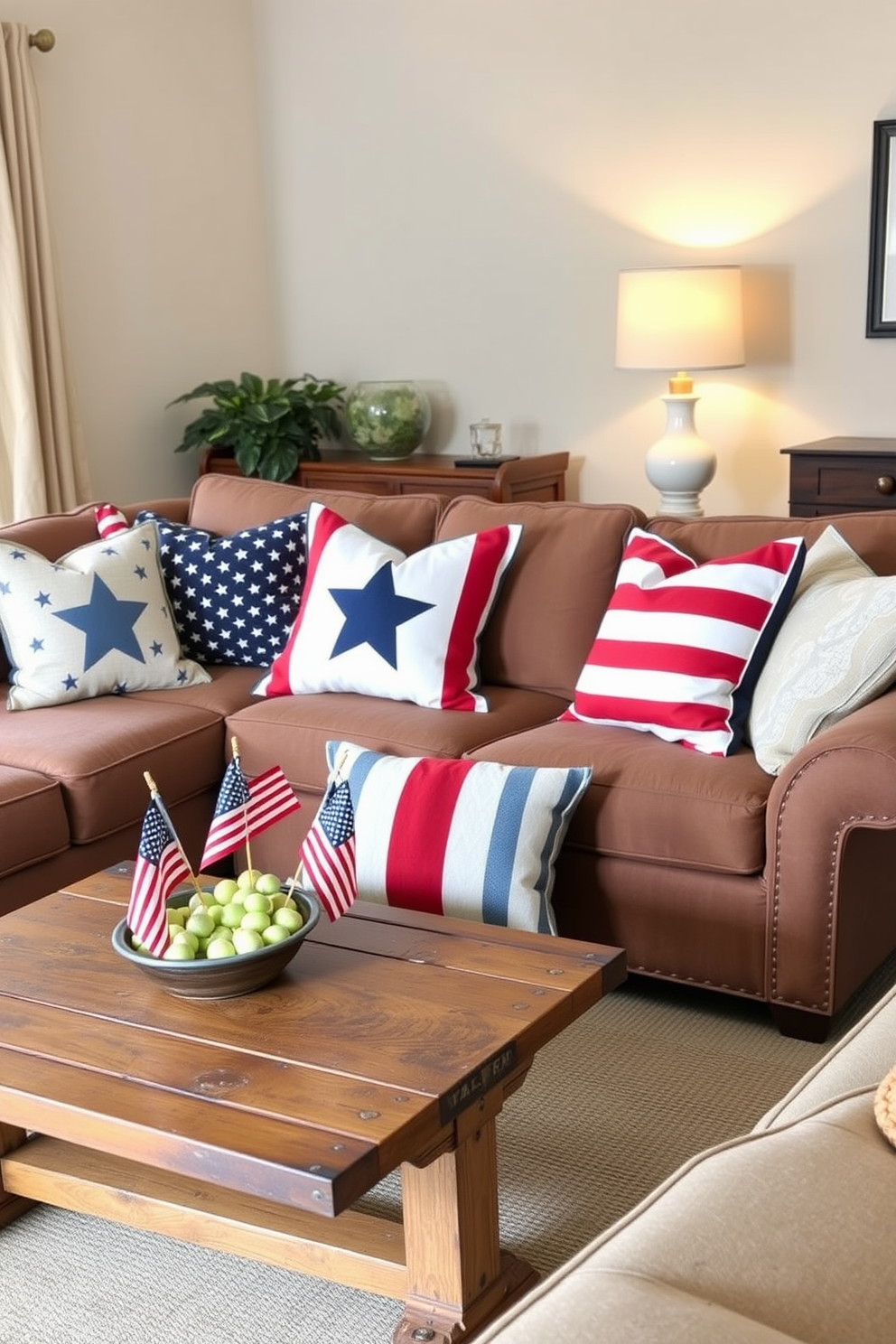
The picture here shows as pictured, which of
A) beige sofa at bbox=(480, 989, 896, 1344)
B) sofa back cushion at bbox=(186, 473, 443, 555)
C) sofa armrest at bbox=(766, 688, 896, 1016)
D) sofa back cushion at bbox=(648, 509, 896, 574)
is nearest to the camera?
beige sofa at bbox=(480, 989, 896, 1344)

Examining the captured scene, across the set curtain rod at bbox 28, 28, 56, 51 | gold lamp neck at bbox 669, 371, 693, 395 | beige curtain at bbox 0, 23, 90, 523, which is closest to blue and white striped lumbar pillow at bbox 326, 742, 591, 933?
gold lamp neck at bbox 669, 371, 693, 395

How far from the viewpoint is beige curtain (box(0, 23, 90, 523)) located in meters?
4.46

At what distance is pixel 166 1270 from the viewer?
6.46 ft

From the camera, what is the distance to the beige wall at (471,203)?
4484mm

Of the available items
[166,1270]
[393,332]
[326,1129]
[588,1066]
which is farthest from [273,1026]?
[393,332]

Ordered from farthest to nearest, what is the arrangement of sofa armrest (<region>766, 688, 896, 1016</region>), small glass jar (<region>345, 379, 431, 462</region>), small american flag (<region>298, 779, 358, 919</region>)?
small glass jar (<region>345, 379, 431, 462</region>)
sofa armrest (<region>766, 688, 896, 1016</region>)
small american flag (<region>298, 779, 358, 919</region>)

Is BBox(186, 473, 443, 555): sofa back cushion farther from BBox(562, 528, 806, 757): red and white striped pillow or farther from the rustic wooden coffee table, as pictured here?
the rustic wooden coffee table

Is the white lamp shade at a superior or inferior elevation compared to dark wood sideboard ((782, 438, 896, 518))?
superior

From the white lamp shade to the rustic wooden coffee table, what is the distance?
2.75 metres

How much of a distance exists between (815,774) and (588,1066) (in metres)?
0.64

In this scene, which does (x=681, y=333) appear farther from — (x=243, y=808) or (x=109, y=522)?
(x=243, y=808)

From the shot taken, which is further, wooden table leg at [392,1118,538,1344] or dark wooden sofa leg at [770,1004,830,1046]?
dark wooden sofa leg at [770,1004,830,1046]

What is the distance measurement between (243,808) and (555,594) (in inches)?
52.4

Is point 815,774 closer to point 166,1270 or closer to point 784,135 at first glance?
point 166,1270
